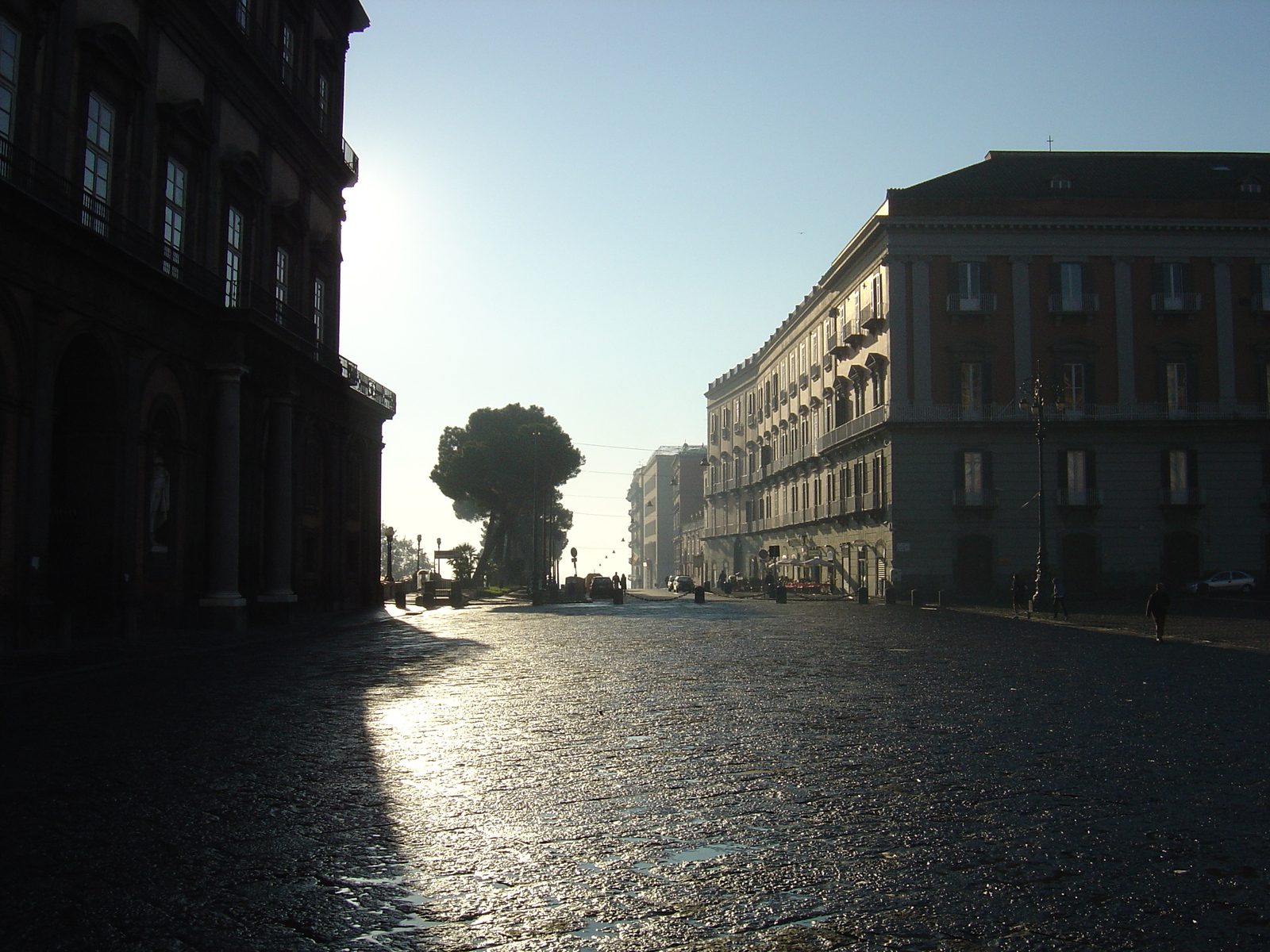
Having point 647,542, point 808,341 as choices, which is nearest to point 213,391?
point 808,341

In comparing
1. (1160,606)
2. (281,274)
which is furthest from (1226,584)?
(281,274)

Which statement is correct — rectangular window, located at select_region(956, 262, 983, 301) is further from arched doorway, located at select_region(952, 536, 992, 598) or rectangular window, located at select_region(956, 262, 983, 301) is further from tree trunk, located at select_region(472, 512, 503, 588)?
tree trunk, located at select_region(472, 512, 503, 588)

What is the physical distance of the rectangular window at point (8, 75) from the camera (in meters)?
18.1

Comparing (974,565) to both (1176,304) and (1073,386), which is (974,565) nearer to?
→ (1073,386)

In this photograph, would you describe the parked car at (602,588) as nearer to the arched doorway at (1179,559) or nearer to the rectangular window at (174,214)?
the arched doorway at (1179,559)

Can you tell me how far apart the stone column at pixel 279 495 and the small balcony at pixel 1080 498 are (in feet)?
105

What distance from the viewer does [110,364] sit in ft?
69.3

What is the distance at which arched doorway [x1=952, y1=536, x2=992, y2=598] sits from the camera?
4744cm

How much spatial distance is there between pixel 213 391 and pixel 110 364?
4.45 m

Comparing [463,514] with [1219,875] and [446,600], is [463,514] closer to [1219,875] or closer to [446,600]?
[446,600]

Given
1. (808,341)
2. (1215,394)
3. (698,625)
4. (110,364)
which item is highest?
(808,341)

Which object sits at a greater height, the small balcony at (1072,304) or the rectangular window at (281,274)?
the small balcony at (1072,304)

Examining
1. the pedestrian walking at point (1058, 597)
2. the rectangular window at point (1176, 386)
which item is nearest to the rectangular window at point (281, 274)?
the pedestrian walking at point (1058, 597)

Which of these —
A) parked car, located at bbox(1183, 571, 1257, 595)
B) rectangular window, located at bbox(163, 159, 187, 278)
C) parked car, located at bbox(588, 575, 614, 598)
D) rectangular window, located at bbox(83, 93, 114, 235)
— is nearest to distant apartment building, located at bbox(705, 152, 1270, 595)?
parked car, located at bbox(1183, 571, 1257, 595)
